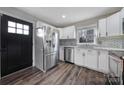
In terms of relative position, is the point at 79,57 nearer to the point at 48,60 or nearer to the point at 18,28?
the point at 48,60

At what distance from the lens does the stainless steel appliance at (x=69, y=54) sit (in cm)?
457

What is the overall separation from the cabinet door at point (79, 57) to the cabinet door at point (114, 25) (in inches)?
58.4

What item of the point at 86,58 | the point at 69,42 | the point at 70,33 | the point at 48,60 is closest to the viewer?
the point at 48,60

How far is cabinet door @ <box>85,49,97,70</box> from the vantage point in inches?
134

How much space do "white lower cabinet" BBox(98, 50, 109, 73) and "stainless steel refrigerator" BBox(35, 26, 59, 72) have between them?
1.90 metres

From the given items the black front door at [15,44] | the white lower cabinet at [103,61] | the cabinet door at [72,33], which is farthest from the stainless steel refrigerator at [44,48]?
the white lower cabinet at [103,61]

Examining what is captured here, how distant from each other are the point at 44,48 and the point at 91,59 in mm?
1978

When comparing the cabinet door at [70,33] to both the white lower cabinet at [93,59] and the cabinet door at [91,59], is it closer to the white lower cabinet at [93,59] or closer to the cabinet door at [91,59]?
the white lower cabinet at [93,59]

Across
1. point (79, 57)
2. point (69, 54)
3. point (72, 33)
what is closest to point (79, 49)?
point (79, 57)

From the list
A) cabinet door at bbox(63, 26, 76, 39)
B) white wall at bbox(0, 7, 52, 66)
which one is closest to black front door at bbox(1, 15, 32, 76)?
white wall at bbox(0, 7, 52, 66)

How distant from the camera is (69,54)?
4.75m

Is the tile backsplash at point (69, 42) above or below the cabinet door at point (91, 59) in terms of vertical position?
above

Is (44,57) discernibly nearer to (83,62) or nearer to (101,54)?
(83,62)

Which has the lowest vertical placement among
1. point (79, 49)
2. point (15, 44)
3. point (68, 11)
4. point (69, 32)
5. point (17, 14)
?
point (79, 49)
